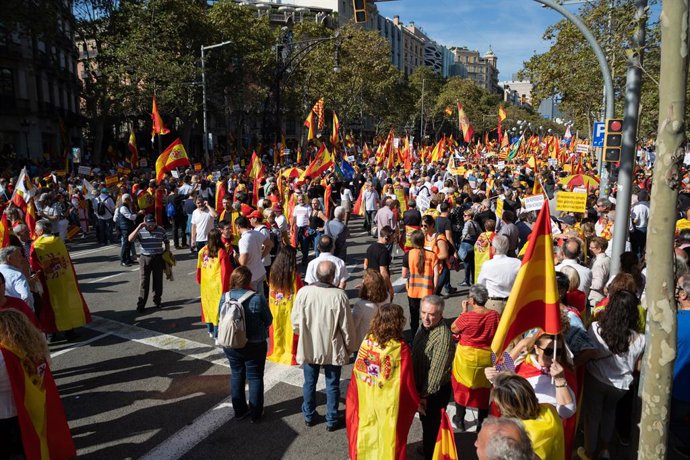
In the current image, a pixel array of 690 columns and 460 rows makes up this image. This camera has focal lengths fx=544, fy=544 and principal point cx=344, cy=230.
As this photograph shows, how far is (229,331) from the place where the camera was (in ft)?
15.0

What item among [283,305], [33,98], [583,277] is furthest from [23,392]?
[33,98]

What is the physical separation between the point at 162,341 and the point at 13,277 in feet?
7.56

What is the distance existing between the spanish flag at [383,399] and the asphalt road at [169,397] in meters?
0.68

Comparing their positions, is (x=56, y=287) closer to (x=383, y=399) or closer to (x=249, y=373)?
(x=249, y=373)

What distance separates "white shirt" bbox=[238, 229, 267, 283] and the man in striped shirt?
68.6 inches

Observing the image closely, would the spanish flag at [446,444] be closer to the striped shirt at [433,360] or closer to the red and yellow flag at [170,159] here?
the striped shirt at [433,360]

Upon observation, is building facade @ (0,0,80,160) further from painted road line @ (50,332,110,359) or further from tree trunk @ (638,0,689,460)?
tree trunk @ (638,0,689,460)

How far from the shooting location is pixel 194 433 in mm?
4875

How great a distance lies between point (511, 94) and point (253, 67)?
167672mm

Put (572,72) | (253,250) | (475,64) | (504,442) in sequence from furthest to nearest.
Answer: (475,64) < (572,72) < (253,250) < (504,442)

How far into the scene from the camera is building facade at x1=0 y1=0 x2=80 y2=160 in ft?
109

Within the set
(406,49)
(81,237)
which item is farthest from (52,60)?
(406,49)

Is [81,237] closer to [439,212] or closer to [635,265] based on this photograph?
[439,212]

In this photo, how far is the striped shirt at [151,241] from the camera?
26.7 feet
